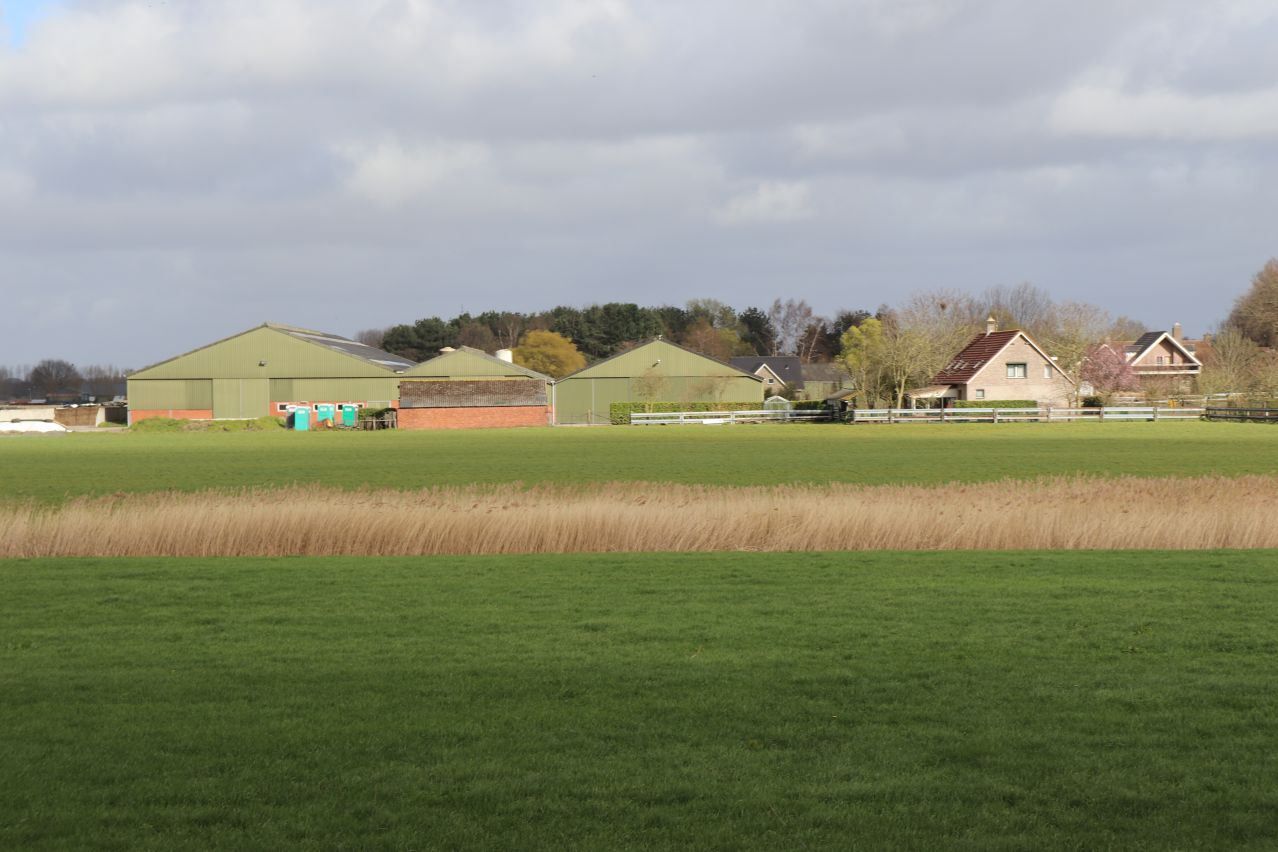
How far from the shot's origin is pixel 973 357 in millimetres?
85125

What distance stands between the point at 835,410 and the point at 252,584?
65.9 m

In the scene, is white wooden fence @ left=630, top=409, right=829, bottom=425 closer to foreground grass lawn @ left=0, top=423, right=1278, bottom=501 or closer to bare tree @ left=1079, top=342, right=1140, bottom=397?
foreground grass lawn @ left=0, top=423, right=1278, bottom=501

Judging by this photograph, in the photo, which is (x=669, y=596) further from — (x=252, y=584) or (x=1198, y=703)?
(x=1198, y=703)

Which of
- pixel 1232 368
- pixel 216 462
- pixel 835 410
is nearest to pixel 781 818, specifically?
pixel 216 462

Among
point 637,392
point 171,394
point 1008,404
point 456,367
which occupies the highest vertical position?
point 456,367

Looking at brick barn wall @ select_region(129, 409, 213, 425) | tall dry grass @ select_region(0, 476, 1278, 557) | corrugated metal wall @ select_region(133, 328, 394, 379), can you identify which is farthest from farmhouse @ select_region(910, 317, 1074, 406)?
tall dry grass @ select_region(0, 476, 1278, 557)

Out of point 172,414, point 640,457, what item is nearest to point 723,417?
point 640,457

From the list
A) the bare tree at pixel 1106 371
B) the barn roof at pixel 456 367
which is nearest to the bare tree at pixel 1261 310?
the bare tree at pixel 1106 371

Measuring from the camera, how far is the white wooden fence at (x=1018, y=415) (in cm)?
7162

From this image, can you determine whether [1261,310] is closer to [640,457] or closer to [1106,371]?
[1106,371]

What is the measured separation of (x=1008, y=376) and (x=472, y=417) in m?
35.9

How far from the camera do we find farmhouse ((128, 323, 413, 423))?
281ft

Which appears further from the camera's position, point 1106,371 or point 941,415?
point 1106,371

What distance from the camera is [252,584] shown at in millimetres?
12992
